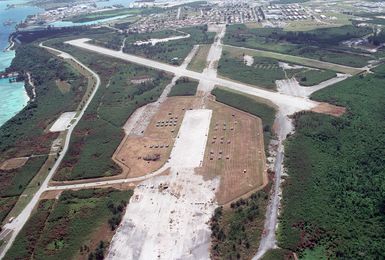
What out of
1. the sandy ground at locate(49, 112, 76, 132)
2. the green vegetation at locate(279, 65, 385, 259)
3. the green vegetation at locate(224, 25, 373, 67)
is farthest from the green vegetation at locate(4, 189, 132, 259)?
the green vegetation at locate(224, 25, 373, 67)

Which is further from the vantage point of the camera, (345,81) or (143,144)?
(345,81)

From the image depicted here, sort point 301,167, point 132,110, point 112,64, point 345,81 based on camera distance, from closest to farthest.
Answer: point 301,167
point 132,110
point 345,81
point 112,64

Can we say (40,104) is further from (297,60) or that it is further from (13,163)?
(297,60)

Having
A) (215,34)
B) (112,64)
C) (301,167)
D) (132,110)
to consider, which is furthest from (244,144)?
(215,34)

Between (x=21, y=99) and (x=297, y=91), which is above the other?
(x=297, y=91)

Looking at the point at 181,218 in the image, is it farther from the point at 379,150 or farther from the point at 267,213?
the point at 379,150

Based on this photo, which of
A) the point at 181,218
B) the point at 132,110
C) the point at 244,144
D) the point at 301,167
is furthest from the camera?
the point at 132,110

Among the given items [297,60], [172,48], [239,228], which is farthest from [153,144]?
[172,48]

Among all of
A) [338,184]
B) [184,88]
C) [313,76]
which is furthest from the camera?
[313,76]
